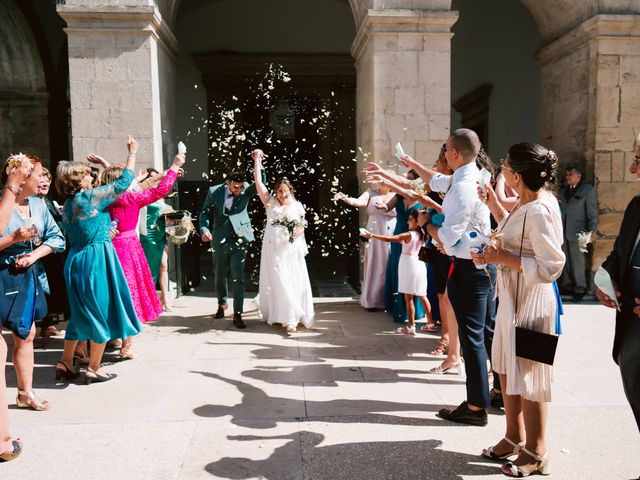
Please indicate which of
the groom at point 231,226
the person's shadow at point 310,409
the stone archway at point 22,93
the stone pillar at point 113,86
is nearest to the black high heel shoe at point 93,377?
the person's shadow at point 310,409

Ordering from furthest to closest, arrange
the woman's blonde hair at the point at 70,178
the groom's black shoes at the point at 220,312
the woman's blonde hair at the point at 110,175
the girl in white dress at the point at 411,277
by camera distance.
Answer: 1. the groom's black shoes at the point at 220,312
2. the girl in white dress at the point at 411,277
3. the woman's blonde hair at the point at 110,175
4. the woman's blonde hair at the point at 70,178

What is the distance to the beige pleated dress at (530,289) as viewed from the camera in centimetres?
280

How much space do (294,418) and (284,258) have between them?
2635 mm

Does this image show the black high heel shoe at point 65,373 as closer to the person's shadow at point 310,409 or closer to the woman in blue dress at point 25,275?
the woman in blue dress at point 25,275

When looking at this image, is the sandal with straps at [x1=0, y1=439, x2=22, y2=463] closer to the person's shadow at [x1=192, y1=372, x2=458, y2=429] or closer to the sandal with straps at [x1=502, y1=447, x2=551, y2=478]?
the person's shadow at [x1=192, y1=372, x2=458, y2=429]

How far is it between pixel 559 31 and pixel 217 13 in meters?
7.91

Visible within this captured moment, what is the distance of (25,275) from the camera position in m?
3.79

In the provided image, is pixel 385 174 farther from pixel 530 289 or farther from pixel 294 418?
pixel 294 418

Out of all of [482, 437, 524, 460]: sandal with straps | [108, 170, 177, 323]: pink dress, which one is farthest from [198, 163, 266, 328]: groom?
[482, 437, 524, 460]: sandal with straps

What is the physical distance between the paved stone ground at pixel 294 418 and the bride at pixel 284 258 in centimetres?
51

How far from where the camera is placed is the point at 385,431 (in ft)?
11.7

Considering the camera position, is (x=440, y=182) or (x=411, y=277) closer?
(x=440, y=182)

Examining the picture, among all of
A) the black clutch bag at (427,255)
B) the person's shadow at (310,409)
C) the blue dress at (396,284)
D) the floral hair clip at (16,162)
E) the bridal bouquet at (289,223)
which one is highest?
the floral hair clip at (16,162)

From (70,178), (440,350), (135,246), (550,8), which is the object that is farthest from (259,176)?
(550,8)
